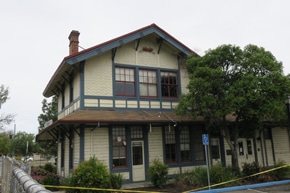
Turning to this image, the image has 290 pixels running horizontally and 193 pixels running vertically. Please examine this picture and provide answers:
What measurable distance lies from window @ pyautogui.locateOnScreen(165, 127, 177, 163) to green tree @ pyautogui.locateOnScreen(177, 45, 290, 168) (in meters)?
2.42

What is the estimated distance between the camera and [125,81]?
51.0ft

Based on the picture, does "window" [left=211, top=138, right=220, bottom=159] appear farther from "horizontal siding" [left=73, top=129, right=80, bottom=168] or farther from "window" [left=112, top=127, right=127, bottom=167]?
"horizontal siding" [left=73, top=129, right=80, bottom=168]

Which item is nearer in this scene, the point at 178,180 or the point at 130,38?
the point at 178,180

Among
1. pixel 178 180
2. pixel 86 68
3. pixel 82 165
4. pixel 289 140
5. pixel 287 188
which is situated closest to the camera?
pixel 82 165

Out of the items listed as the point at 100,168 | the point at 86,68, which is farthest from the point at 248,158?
the point at 86,68

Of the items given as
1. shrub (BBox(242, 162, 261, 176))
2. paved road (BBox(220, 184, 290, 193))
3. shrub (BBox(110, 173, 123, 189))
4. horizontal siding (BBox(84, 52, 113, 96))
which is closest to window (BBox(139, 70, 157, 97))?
horizontal siding (BBox(84, 52, 113, 96))

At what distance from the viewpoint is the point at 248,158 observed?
17.7m

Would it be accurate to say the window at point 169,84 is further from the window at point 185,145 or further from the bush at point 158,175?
the bush at point 158,175

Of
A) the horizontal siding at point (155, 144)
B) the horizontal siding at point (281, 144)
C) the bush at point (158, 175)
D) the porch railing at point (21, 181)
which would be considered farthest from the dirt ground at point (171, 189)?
the horizontal siding at point (281, 144)

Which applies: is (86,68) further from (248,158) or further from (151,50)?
(248,158)

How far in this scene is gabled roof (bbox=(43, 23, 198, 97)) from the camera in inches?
549

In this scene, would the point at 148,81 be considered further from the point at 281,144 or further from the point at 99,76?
the point at 281,144

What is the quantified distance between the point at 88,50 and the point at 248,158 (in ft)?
41.2

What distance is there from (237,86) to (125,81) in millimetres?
6307
